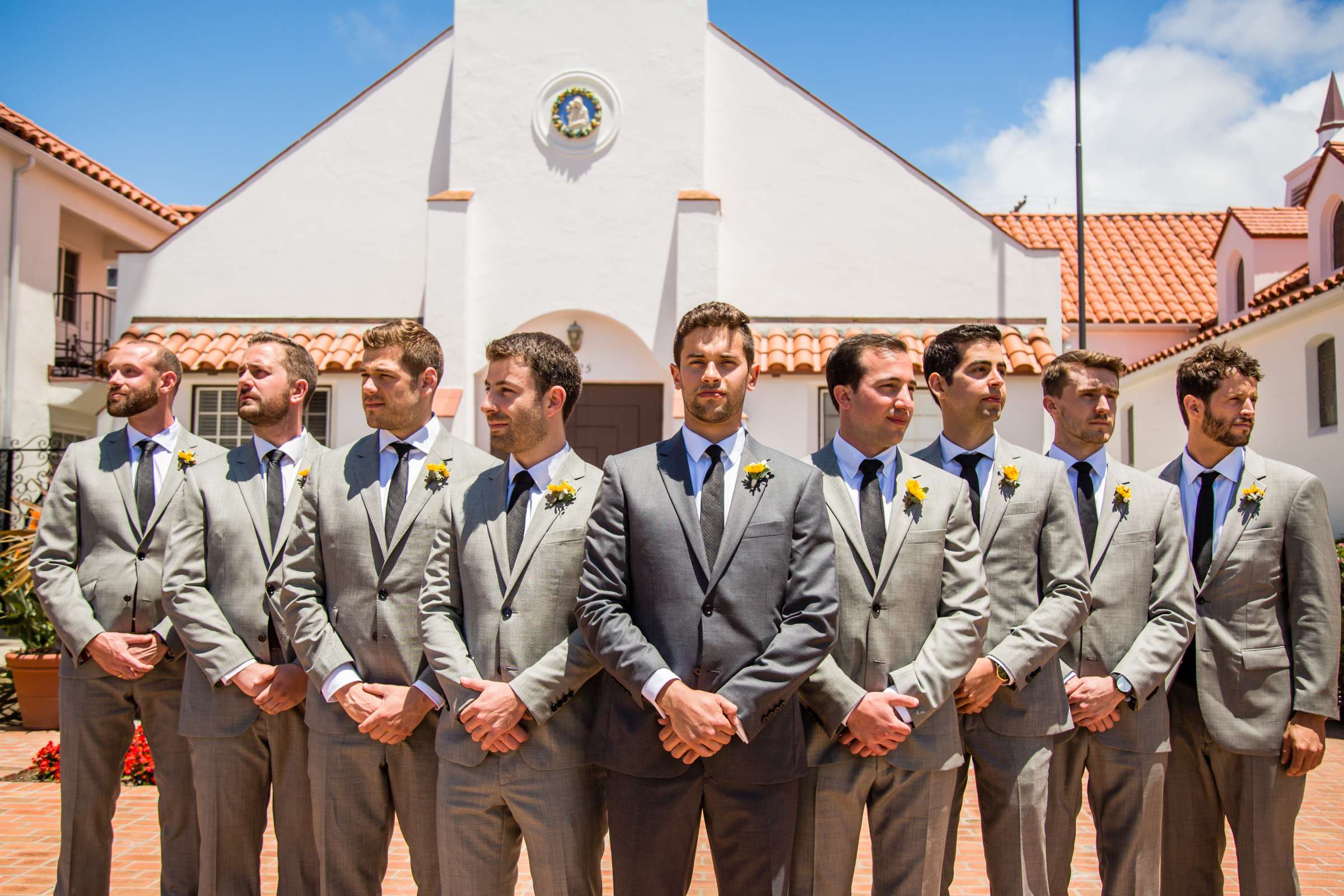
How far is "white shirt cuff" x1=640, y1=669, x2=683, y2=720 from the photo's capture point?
10.1ft

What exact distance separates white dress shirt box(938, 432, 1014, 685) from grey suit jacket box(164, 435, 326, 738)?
274 centimetres

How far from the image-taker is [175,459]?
460 centimetres

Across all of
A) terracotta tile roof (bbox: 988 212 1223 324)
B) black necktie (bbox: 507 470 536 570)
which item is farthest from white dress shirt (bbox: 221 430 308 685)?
terracotta tile roof (bbox: 988 212 1223 324)

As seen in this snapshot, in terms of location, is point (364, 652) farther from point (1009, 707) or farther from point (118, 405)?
point (1009, 707)

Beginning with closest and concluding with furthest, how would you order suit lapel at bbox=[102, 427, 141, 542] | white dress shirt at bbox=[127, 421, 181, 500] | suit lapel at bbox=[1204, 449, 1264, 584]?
suit lapel at bbox=[1204, 449, 1264, 584], suit lapel at bbox=[102, 427, 141, 542], white dress shirt at bbox=[127, 421, 181, 500]

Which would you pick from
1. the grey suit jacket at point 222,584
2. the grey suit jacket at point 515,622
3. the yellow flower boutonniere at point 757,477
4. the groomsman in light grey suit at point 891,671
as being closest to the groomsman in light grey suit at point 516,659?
the grey suit jacket at point 515,622

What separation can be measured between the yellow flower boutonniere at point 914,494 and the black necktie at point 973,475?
0.44m

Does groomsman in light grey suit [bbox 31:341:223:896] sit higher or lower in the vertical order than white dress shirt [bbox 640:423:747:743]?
lower

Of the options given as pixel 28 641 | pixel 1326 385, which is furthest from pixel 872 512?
pixel 1326 385

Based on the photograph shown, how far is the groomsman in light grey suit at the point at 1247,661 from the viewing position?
156 inches

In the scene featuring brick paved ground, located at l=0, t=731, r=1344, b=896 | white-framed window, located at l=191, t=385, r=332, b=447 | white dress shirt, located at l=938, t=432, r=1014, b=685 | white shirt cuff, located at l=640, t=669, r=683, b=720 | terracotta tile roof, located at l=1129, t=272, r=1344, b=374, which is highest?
terracotta tile roof, located at l=1129, t=272, r=1344, b=374

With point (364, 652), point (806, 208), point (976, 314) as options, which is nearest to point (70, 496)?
point (364, 652)

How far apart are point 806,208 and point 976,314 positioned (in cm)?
234

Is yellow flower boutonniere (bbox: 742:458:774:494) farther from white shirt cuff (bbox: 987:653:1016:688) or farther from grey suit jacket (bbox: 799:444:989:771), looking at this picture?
white shirt cuff (bbox: 987:653:1016:688)
